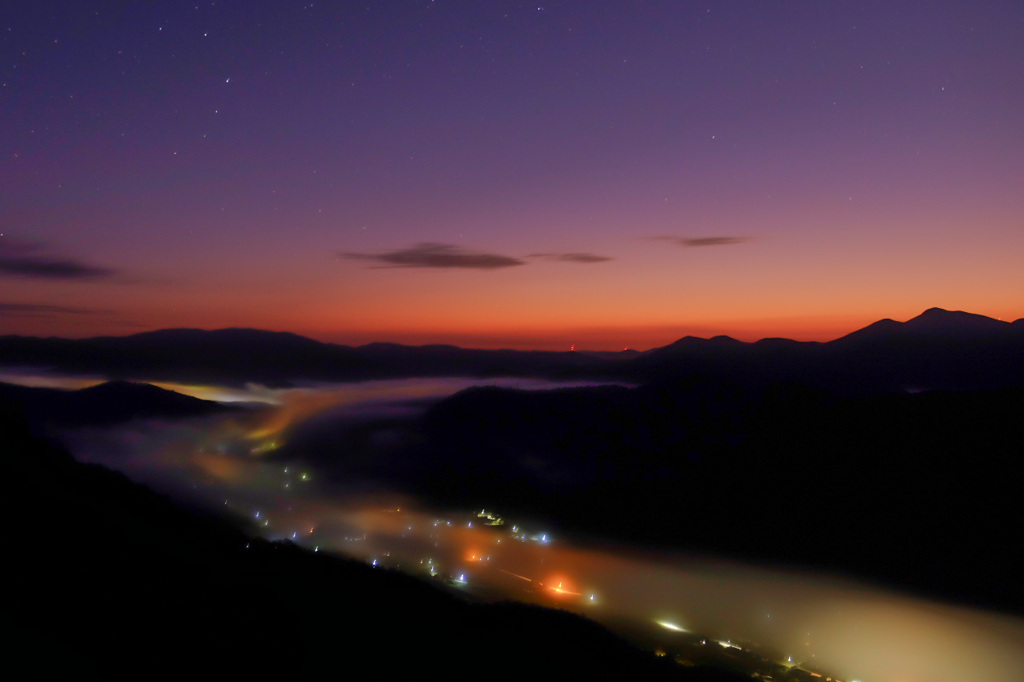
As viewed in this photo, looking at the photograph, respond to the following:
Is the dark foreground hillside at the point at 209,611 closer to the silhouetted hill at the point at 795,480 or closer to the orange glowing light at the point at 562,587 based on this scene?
the orange glowing light at the point at 562,587

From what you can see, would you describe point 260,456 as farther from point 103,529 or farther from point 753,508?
point 103,529

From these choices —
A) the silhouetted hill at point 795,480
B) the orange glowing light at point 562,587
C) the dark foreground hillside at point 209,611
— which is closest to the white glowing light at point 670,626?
the orange glowing light at point 562,587

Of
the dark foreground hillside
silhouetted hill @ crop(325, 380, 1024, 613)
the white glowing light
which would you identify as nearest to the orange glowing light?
the white glowing light

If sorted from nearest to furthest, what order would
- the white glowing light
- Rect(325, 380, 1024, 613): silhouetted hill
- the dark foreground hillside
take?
the dark foreground hillside → the white glowing light → Rect(325, 380, 1024, 613): silhouetted hill

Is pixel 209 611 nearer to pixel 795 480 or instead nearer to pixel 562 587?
pixel 562 587

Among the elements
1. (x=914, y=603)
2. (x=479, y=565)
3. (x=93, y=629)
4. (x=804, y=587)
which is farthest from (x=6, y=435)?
(x=914, y=603)

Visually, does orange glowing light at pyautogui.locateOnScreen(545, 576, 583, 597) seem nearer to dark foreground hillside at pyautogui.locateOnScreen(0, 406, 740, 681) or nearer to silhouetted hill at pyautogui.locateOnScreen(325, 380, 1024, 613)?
dark foreground hillside at pyautogui.locateOnScreen(0, 406, 740, 681)

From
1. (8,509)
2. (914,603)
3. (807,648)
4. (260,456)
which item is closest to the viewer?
(8,509)

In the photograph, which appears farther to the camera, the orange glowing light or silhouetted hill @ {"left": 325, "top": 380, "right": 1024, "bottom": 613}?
silhouetted hill @ {"left": 325, "top": 380, "right": 1024, "bottom": 613}
